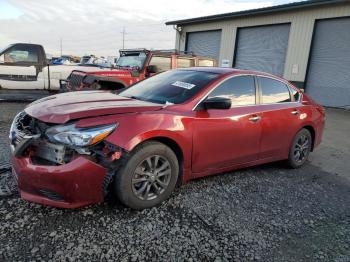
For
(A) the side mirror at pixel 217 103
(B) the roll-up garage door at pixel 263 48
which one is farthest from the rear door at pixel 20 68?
(B) the roll-up garage door at pixel 263 48

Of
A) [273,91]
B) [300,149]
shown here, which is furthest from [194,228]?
[300,149]

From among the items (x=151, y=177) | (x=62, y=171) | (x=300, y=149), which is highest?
(x=62, y=171)

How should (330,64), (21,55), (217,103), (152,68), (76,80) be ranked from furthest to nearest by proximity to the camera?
1. (330,64)
2. (21,55)
3. (152,68)
4. (76,80)
5. (217,103)

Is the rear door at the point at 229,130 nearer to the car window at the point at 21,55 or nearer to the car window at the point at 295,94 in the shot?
the car window at the point at 295,94

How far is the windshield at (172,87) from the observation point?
3.97 metres

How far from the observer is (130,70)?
8.72 meters

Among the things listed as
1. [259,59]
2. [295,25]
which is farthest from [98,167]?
[259,59]

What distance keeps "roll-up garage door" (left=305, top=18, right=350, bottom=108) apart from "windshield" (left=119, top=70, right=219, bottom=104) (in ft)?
37.6

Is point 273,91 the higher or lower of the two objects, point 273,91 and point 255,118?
the higher

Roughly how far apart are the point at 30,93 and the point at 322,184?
879cm

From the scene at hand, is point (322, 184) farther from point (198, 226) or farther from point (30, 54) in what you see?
point (30, 54)

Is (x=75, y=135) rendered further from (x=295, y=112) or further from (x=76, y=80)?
(x=76, y=80)

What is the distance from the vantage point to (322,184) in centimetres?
476

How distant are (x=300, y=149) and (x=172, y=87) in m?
2.55
